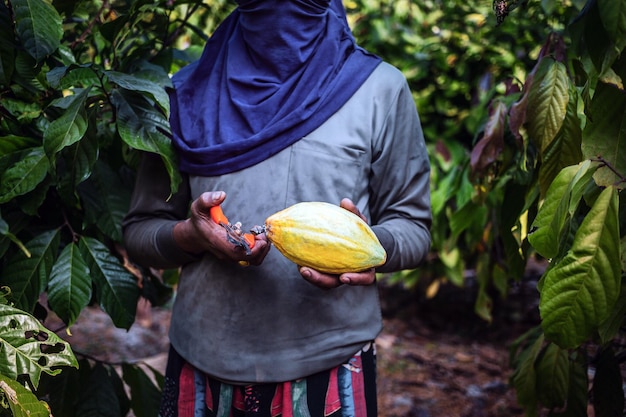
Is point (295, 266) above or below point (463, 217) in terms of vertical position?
above

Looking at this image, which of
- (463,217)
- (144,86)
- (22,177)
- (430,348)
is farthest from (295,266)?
(430,348)

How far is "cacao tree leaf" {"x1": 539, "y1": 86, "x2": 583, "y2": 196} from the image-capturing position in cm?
137

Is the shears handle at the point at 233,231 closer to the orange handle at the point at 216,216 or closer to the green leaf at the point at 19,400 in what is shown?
the orange handle at the point at 216,216

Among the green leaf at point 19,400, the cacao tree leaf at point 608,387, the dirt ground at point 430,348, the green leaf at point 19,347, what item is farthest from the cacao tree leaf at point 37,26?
the dirt ground at point 430,348

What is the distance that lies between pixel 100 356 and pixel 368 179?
2.50 meters

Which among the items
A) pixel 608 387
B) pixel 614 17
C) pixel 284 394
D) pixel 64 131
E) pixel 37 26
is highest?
pixel 614 17

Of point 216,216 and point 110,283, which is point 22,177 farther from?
point 216,216

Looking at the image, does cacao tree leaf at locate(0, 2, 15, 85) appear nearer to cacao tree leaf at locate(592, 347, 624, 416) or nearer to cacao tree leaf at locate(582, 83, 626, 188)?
cacao tree leaf at locate(582, 83, 626, 188)

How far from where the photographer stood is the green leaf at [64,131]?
121 cm

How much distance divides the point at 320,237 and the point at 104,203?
1.94ft

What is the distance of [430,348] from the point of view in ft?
11.4

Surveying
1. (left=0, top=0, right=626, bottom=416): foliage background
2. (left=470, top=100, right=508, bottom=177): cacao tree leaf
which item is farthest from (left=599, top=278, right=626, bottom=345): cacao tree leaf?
(left=470, top=100, right=508, bottom=177): cacao tree leaf

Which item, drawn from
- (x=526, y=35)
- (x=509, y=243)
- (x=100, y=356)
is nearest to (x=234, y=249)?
(x=509, y=243)

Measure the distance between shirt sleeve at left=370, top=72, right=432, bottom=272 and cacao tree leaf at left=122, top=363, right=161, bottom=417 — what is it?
78 centimetres
